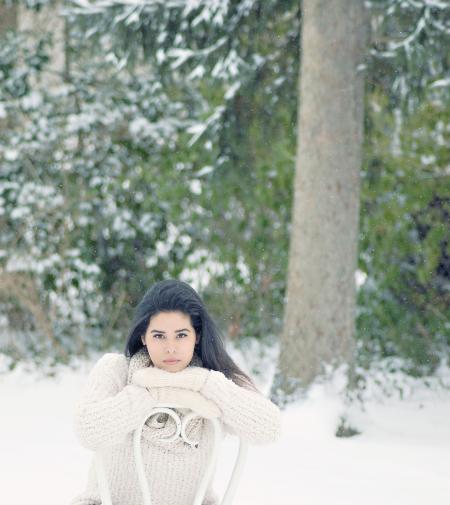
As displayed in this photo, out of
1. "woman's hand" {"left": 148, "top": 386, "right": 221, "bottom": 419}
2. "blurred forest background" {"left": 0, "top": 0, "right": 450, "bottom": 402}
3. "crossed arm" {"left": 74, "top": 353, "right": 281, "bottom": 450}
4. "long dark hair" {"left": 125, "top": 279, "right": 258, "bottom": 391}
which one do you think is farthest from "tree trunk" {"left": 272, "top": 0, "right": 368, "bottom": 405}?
"woman's hand" {"left": 148, "top": 386, "right": 221, "bottom": 419}

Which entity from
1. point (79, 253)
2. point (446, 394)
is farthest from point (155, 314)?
point (79, 253)

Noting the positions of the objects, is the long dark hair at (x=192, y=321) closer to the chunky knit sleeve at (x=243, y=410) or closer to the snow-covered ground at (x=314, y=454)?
the chunky knit sleeve at (x=243, y=410)

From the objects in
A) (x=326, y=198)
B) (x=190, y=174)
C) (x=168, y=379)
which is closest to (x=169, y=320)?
(x=168, y=379)

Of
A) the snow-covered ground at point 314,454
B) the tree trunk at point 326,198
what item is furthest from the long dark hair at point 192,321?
the tree trunk at point 326,198

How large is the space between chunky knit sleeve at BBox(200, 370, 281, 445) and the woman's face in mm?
93

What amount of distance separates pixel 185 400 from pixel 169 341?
6.4 inches

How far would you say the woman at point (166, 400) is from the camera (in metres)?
2.15

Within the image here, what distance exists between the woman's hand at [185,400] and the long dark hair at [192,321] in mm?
204

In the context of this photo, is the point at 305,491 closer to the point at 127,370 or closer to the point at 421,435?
the point at 421,435

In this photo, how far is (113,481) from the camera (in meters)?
2.33

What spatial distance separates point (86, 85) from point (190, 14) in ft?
8.12

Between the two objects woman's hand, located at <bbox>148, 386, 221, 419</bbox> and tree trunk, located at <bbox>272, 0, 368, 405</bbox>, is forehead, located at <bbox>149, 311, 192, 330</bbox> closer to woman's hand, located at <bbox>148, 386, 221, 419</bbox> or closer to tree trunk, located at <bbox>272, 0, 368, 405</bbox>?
woman's hand, located at <bbox>148, 386, 221, 419</bbox>

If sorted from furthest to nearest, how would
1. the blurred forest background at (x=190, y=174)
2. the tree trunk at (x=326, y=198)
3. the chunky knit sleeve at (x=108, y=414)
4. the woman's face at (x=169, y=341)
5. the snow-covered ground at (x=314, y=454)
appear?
the blurred forest background at (x=190, y=174) < the tree trunk at (x=326, y=198) < the snow-covered ground at (x=314, y=454) < the woman's face at (x=169, y=341) < the chunky knit sleeve at (x=108, y=414)

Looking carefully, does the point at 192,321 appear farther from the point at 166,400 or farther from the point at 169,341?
the point at 166,400
